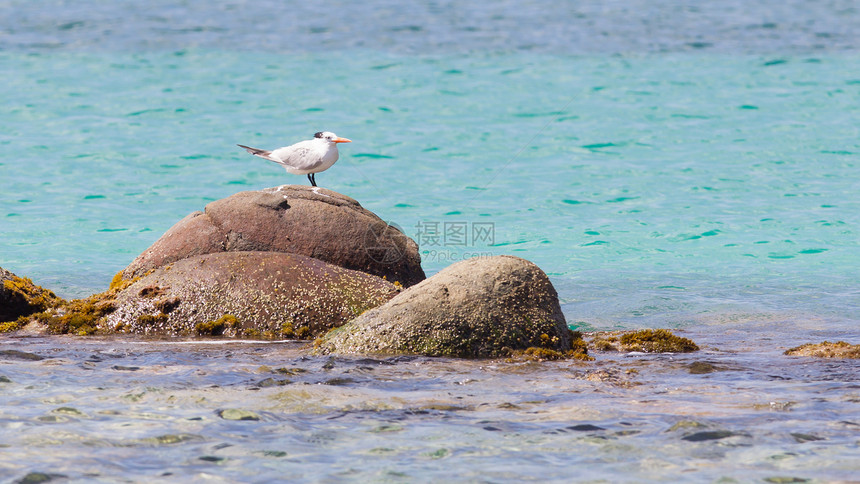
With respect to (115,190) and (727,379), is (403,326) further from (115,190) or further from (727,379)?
(115,190)

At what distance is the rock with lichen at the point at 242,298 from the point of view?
7.43 metres

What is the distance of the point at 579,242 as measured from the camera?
Answer: 13336mm

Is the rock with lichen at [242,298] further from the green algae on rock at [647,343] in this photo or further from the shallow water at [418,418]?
the green algae on rock at [647,343]

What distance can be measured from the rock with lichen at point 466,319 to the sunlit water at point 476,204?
0.78 feet

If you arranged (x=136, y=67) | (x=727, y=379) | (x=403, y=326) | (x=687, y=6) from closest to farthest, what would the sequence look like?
(x=727, y=379)
(x=403, y=326)
(x=136, y=67)
(x=687, y=6)

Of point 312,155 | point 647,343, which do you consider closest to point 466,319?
point 647,343

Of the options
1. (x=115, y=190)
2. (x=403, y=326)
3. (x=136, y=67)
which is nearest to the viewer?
(x=403, y=326)

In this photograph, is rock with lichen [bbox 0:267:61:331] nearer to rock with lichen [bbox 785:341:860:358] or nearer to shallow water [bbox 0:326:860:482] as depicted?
shallow water [bbox 0:326:860:482]

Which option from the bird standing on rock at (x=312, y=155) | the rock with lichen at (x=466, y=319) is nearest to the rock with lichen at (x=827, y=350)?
the rock with lichen at (x=466, y=319)

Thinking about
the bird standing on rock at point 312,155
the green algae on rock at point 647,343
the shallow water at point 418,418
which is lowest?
the green algae on rock at point 647,343

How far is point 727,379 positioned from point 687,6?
25.5 m

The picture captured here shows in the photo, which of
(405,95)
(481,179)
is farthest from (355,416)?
(405,95)

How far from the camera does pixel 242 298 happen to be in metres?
7.52

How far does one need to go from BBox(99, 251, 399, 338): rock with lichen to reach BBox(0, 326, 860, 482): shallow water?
61cm
